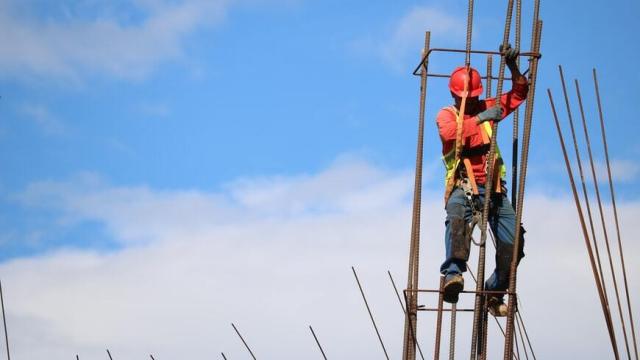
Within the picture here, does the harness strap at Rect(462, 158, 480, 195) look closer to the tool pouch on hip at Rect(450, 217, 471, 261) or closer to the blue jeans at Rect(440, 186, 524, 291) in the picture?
the blue jeans at Rect(440, 186, 524, 291)

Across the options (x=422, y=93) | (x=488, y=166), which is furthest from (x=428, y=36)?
(x=488, y=166)

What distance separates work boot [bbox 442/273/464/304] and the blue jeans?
2.9 inches

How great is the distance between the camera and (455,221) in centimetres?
899

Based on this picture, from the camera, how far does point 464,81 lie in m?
9.12

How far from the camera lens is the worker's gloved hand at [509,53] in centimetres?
871

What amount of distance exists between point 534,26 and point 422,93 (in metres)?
1.21

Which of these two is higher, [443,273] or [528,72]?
[528,72]

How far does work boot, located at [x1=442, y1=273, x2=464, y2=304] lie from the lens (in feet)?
29.0

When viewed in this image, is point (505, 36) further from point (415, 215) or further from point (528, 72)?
point (415, 215)

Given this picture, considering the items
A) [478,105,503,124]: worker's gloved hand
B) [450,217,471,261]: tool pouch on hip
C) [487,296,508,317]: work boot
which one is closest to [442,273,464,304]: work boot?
[450,217,471,261]: tool pouch on hip

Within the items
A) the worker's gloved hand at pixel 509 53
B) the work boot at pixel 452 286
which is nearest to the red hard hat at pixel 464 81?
the worker's gloved hand at pixel 509 53

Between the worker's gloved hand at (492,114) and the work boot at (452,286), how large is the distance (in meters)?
1.45

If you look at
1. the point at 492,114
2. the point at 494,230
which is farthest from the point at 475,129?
the point at 494,230

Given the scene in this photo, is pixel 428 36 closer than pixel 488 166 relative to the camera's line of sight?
No
